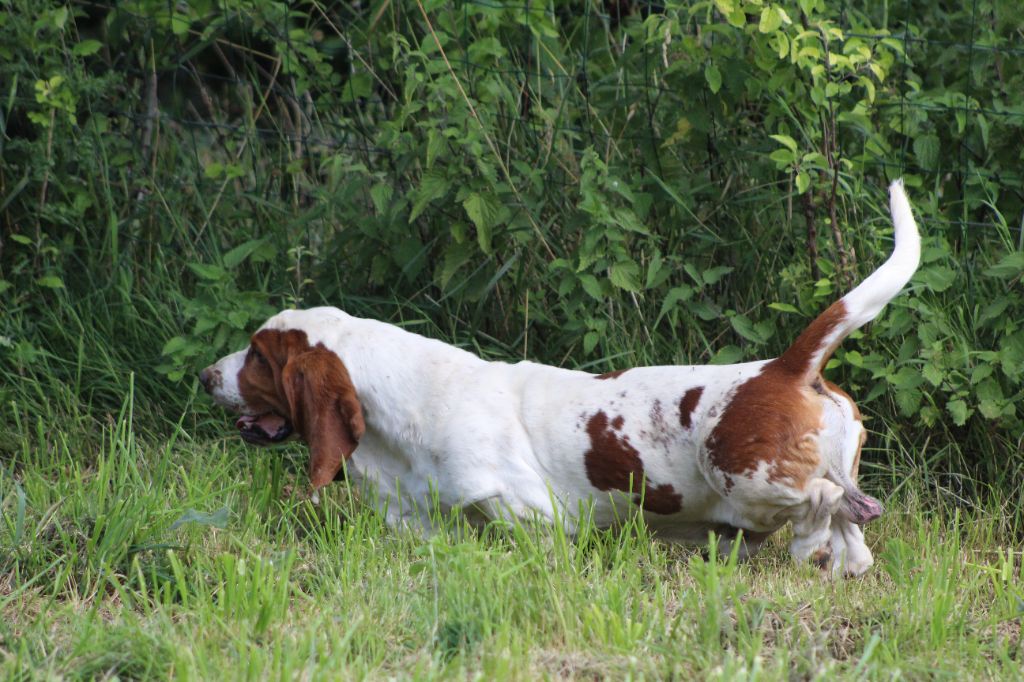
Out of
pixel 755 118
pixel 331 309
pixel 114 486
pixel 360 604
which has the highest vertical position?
pixel 755 118

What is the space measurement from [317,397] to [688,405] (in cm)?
108

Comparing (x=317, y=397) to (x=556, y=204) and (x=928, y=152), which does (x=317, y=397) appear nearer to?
(x=556, y=204)

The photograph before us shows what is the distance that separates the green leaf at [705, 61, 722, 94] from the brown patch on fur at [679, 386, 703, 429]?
1.19 metres

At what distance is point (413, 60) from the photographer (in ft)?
16.0

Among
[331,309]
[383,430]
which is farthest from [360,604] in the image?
[331,309]

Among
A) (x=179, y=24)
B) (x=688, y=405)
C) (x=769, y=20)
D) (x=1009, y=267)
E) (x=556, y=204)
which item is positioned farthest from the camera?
(x=179, y=24)

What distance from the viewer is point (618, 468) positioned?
12.2ft

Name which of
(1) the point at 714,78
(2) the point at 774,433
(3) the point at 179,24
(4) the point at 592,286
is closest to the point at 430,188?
(4) the point at 592,286

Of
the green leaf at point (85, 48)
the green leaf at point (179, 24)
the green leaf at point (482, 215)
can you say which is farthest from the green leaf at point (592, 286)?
the green leaf at point (85, 48)

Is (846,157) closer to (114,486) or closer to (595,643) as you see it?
(595,643)

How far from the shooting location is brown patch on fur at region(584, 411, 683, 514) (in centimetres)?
370

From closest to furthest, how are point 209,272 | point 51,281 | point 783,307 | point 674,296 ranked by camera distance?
point 783,307 → point 674,296 → point 209,272 → point 51,281

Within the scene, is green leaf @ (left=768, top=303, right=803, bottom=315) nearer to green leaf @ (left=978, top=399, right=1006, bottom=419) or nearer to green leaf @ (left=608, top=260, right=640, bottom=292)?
green leaf @ (left=608, top=260, right=640, bottom=292)

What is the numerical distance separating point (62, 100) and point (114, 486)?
6.09 ft
